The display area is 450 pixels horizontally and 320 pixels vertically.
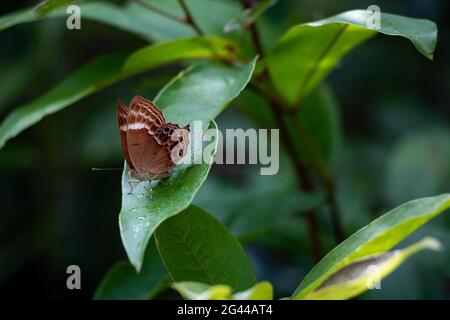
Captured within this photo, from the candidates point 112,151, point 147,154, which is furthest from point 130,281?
point 112,151

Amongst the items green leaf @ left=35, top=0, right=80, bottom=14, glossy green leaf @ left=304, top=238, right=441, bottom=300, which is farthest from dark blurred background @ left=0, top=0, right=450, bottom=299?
glossy green leaf @ left=304, top=238, right=441, bottom=300

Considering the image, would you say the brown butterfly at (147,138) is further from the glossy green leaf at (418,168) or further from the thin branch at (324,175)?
the glossy green leaf at (418,168)

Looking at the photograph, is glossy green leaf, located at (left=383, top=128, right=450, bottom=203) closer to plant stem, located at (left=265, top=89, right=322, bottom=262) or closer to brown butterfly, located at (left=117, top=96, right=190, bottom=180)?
plant stem, located at (left=265, top=89, right=322, bottom=262)

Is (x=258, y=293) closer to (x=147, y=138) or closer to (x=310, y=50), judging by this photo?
(x=147, y=138)
